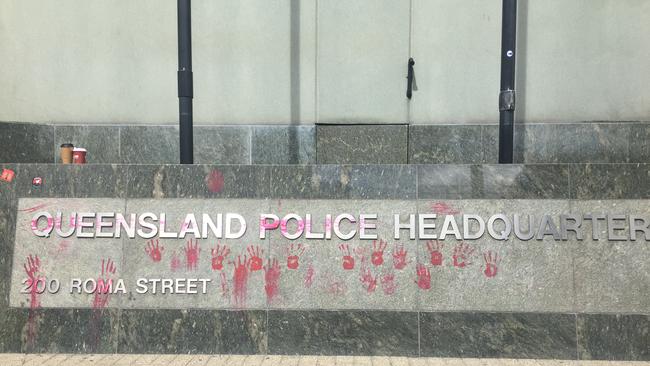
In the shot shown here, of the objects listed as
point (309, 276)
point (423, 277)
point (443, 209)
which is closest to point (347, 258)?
point (309, 276)

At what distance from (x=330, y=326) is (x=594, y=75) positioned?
561 centimetres

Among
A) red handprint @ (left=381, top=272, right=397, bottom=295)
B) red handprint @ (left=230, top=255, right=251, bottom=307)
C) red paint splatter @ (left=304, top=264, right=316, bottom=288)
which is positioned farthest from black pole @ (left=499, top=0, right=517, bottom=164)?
red handprint @ (left=230, top=255, right=251, bottom=307)

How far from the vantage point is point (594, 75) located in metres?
8.66

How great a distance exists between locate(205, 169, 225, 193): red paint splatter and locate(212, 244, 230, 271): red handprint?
2.10 feet

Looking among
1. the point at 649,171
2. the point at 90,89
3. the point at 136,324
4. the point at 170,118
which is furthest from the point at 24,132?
the point at 649,171

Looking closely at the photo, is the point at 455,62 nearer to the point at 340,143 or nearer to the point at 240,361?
the point at 340,143

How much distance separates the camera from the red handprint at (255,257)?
6336 millimetres

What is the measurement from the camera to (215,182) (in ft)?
21.1

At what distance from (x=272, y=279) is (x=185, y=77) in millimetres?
2596

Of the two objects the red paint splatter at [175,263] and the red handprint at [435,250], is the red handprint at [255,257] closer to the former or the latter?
the red paint splatter at [175,263]

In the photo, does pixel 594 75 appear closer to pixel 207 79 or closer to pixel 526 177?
pixel 526 177

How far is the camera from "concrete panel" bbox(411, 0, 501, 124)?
28.6ft

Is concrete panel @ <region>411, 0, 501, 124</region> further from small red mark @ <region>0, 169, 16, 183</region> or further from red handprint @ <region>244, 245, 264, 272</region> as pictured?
small red mark @ <region>0, 169, 16, 183</region>

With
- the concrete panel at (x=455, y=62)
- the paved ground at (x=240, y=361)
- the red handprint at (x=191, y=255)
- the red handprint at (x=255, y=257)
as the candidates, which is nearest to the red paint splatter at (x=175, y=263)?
the red handprint at (x=191, y=255)
